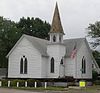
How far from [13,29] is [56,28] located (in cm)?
2067

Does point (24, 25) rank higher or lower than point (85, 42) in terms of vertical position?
higher

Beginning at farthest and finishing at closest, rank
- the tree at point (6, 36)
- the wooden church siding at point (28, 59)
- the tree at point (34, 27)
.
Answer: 1. the tree at point (34, 27)
2. the tree at point (6, 36)
3. the wooden church siding at point (28, 59)

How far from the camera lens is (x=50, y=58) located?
59.6m

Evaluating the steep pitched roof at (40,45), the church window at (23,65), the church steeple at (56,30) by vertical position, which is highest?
the church steeple at (56,30)

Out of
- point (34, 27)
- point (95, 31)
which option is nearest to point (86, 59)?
point (95, 31)

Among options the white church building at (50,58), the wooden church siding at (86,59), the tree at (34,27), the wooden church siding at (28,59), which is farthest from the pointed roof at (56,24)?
the tree at (34,27)

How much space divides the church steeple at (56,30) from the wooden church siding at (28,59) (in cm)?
423

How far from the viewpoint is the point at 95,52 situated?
246ft

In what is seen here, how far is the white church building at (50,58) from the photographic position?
58.8m

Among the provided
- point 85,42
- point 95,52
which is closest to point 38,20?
point 95,52

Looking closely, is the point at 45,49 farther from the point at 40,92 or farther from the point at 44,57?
the point at 40,92

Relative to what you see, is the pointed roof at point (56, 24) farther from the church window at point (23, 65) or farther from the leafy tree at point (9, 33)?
the leafy tree at point (9, 33)

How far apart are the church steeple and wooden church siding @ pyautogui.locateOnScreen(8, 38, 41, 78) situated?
4.23 meters

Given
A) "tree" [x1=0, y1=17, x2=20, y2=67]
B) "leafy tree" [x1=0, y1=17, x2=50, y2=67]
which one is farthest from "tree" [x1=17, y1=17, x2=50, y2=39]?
"tree" [x1=0, y1=17, x2=20, y2=67]
